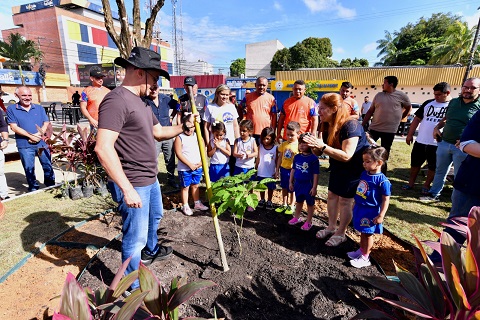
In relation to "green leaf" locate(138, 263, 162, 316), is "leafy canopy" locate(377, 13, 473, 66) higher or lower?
higher

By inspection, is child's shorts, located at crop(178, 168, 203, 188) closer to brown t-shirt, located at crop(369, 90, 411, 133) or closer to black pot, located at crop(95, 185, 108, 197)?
black pot, located at crop(95, 185, 108, 197)

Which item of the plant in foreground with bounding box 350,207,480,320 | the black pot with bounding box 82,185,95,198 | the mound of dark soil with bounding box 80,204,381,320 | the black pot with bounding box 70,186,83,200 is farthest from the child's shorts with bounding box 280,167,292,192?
the black pot with bounding box 70,186,83,200

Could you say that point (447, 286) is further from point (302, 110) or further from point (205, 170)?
point (302, 110)

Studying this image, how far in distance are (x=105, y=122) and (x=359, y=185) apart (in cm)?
241

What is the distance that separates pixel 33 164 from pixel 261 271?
191 inches

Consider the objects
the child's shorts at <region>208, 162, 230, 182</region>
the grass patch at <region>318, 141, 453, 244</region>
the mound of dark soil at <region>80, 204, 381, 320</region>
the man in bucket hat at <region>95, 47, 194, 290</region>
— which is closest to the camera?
the man in bucket hat at <region>95, 47, 194, 290</region>

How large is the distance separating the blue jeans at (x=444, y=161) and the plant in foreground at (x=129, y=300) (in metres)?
4.41

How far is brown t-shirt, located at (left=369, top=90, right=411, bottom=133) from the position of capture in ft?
16.4

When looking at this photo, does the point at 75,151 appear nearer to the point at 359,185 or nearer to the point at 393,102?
the point at 359,185

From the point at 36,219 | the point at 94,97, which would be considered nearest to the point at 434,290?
the point at 36,219

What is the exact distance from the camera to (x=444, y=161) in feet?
14.3

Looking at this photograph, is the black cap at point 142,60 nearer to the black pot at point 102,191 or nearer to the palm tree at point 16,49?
the black pot at point 102,191

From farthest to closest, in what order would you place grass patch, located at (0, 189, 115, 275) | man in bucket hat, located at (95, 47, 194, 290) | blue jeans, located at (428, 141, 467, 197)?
blue jeans, located at (428, 141, 467, 197) < grass patch, located at (0, 189, 115, 275) < man in bucket hat, located at (95, 47, 194, 290)

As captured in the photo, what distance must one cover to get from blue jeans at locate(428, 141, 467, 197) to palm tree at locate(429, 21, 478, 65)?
106 feet
